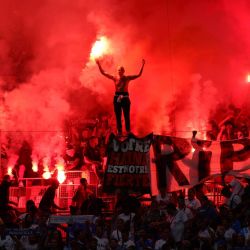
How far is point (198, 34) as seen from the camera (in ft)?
75.4

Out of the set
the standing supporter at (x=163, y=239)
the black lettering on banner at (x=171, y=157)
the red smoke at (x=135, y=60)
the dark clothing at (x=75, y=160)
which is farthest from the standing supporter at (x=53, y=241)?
the red smoke at (x=135, y=60)

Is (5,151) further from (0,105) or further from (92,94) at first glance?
(92,94)

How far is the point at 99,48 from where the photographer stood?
2080cm

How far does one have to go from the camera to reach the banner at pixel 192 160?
1452 cm

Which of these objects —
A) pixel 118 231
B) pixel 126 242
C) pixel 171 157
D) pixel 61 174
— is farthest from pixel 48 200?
pixel 126 242

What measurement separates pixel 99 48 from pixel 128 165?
21.7 feet

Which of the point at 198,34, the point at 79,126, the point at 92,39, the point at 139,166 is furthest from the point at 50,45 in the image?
the point at 139,166

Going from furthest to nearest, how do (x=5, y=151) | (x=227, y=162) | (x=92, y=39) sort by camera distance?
(x=92, y=39) → (x=5, y=151) → (x=227, y=162)

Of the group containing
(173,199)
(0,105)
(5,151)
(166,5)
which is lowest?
(173,199)

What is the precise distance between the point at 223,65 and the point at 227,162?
8.42m

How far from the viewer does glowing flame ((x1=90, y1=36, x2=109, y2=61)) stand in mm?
20375

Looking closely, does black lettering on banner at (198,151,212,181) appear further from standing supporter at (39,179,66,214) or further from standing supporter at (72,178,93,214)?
standing supporter at (39,179,66,214)

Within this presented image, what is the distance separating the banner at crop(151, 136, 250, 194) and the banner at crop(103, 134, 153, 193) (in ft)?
0.80

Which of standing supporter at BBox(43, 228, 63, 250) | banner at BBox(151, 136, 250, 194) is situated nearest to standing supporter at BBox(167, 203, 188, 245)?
banner at BBox(151, 136, 250, 194)
